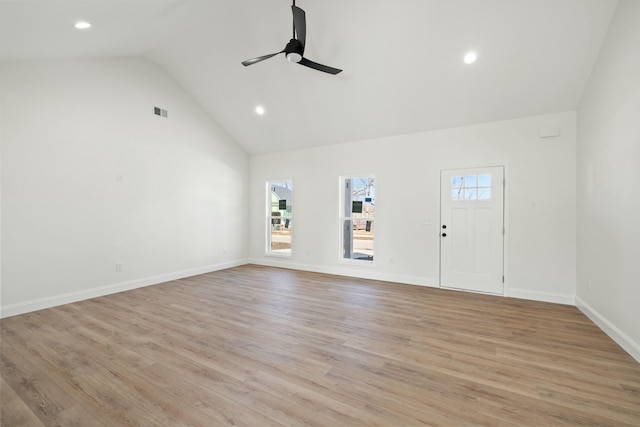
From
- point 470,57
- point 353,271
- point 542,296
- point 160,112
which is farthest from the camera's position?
point 353,271

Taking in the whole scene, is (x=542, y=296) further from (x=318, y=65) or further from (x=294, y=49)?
(x=294, y=49)

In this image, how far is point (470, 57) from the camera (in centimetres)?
370

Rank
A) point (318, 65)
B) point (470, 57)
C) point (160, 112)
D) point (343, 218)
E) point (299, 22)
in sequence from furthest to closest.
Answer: point (343, 218) < point (160, 112) < point (470, 57) < point (318, 65) < point (299, 22)

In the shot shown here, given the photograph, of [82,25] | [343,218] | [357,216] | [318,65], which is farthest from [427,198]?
[82,25]

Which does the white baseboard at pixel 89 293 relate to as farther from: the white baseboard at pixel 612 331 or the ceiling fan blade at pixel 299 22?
the white baseboard at pixel 612 331

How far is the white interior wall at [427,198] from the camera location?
13.4 ft

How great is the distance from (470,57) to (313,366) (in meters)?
4.11

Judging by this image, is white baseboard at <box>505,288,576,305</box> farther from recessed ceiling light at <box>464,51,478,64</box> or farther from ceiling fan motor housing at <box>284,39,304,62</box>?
ceiling fan motor housing at <box>284,39,304,62</box>

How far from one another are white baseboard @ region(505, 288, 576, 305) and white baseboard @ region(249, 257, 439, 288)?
110 centimetres

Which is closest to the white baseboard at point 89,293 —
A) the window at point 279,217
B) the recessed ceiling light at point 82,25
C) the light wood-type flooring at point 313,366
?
the light wood-type flooring at point 313,366

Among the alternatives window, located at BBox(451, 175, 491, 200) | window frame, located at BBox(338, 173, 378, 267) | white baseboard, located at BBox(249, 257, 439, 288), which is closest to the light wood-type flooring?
white baseboard, located at BBox(249, 257, 439, 288)

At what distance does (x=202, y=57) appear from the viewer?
4801 mm

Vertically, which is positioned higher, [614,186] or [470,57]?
[470,57]

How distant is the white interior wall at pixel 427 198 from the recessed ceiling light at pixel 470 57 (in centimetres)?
122
